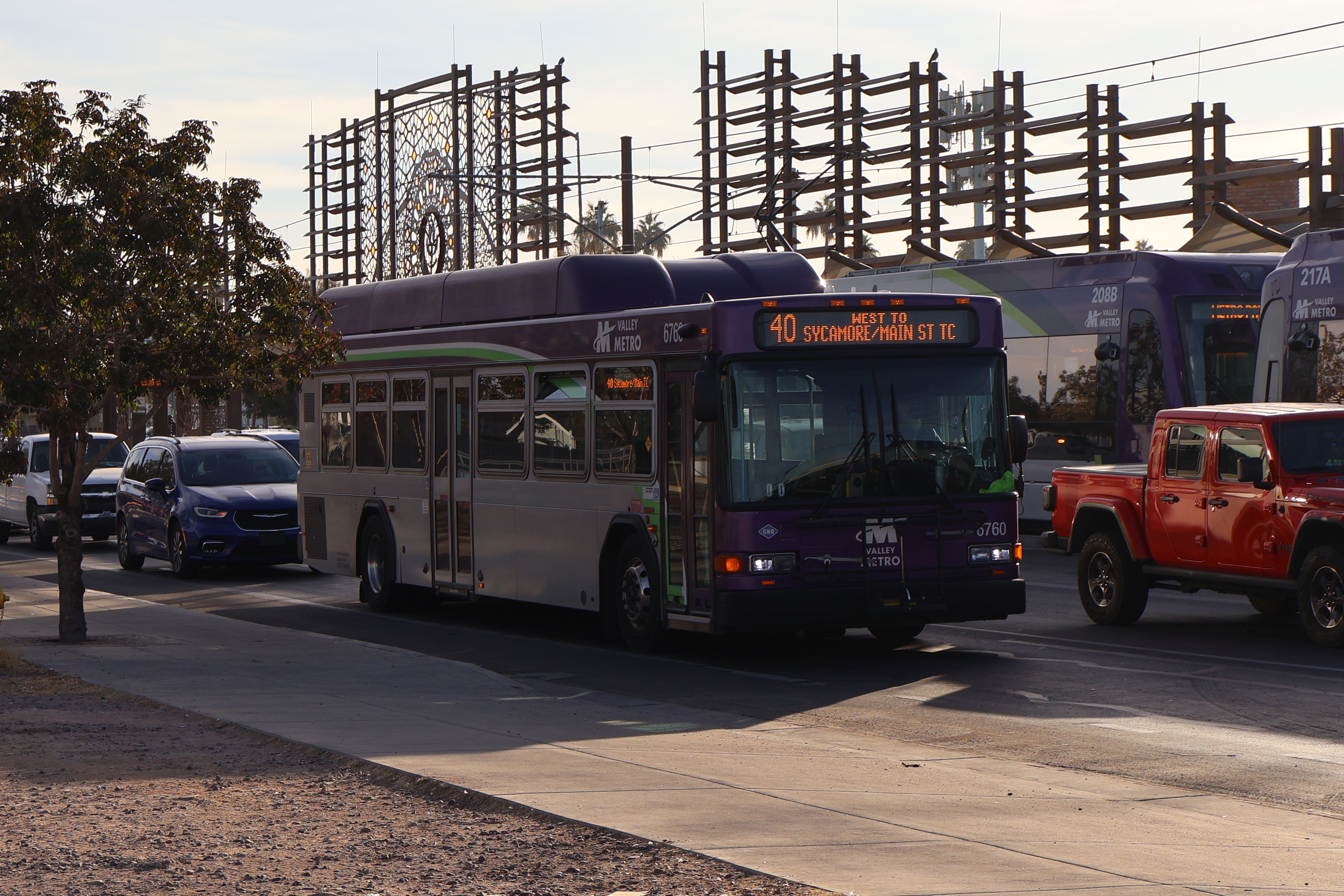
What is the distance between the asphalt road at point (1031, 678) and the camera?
9578 millimetres

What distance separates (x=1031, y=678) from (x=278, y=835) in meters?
6.78

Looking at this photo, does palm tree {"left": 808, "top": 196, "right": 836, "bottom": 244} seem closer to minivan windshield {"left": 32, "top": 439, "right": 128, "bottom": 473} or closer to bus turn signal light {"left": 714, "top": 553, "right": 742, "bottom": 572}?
minivan windshield {"left": 32, "top": 439, "right": 128, "bottom": 473}

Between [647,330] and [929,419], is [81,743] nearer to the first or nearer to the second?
[647,330]

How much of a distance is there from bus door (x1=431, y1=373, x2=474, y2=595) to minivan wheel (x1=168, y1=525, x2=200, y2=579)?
736 cm

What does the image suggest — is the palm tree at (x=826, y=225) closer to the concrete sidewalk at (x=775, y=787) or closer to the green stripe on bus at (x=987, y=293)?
the green stripe on bus at (x=987, y=293)

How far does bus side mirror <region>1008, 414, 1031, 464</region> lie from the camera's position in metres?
13.4

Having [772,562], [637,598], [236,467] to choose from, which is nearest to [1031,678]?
[772,562]

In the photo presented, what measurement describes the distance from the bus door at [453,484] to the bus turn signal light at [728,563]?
14.3 ft

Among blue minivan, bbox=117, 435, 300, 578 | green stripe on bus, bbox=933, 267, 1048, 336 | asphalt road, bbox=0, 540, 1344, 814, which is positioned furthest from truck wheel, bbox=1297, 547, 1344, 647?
blue minivan, bbox=117, 435, 300, 578

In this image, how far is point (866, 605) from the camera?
12.8 metres

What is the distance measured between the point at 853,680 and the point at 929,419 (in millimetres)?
2043

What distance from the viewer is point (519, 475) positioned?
15.6 metres

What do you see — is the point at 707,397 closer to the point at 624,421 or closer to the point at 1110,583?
the point at 624,421

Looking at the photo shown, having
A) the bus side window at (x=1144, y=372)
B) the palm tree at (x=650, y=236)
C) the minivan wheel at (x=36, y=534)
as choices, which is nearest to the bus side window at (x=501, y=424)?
the bus side window at (x=1144, y=372)
